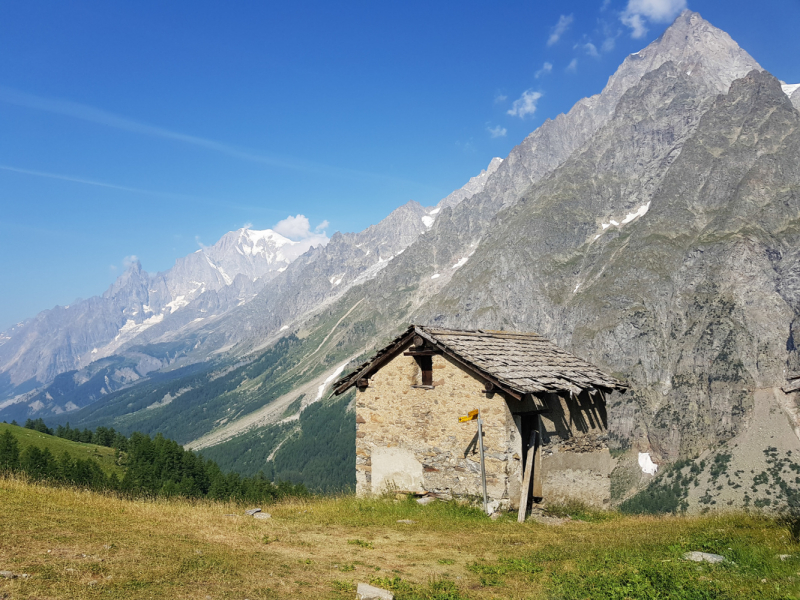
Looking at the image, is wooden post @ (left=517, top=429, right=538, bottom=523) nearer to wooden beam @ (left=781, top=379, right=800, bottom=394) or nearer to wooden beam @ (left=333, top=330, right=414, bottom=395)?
wooden beam @ (left=333, top=330, right=414, bottom=395)

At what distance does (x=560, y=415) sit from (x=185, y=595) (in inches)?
685

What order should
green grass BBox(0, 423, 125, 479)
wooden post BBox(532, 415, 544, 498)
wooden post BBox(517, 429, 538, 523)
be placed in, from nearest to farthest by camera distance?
wooden post BBox(517, 429, 538, 523), wooden post BBox(532, 415, 544, 498), green grass BBox(0, 423, 125, 479)

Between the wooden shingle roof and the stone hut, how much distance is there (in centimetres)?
6

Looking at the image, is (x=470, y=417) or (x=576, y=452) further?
(x=576, y=452)

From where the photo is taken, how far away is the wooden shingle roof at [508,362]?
21062 mm

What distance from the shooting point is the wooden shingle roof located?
829 inches

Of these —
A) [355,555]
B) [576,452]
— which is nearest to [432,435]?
[576,452]

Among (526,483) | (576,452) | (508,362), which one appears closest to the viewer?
(526,483)

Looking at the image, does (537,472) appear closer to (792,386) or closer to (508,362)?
(508,362)

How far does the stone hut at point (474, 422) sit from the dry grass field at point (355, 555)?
285 centimetres

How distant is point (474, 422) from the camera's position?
2144 centimetres

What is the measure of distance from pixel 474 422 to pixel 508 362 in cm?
306

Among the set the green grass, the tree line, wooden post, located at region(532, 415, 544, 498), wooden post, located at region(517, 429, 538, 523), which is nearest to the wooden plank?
wooden post, located at region(517, 429, 538, 523)

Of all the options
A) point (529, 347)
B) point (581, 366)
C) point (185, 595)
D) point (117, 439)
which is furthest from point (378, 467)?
point (117, 439)
